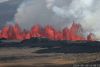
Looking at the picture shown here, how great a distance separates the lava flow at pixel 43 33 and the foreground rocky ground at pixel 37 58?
2.31 ft

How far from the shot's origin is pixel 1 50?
23.8 metres

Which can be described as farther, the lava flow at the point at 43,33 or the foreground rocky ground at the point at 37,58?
the lava flow at the point at 43,33

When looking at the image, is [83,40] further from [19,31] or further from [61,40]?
[19,31]

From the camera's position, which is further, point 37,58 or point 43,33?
point 43,33

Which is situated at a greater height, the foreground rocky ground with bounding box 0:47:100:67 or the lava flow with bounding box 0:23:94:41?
the lava flow with bounding box 0:23:94:41

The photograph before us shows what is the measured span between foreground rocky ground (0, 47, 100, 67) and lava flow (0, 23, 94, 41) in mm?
704

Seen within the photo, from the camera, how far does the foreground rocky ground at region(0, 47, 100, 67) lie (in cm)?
2327

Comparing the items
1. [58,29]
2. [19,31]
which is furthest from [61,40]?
[19,31]

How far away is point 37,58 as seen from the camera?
2352 centimetres

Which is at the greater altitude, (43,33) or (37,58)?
(43,33)

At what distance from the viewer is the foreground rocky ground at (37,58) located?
2327 centimetres

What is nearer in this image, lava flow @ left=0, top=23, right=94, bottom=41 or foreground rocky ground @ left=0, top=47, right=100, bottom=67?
foreground rocky ground @ left=0, top=47, right=100, bottom=67

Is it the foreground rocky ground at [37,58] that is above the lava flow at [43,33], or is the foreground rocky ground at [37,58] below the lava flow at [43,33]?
below

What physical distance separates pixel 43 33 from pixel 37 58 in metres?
1.32
